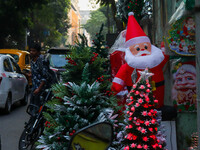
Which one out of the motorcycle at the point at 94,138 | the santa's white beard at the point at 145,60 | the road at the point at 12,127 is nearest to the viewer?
the motorcycle at the point at 94,138

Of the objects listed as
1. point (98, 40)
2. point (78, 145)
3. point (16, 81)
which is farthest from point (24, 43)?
point (78, 145)

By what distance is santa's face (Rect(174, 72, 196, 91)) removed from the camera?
5.18 meters

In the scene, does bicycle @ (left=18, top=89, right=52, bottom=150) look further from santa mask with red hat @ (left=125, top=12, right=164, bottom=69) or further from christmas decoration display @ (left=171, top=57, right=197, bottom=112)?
christmas decoration display @ (left=171, top=57, right=197, bottom=112)

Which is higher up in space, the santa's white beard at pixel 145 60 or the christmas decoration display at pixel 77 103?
the santa's white beard at pixel 145 60

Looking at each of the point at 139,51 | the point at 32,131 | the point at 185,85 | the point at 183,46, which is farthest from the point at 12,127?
the point at 183,46

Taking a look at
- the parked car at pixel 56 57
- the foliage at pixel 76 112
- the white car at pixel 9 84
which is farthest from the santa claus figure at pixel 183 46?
the parked car at pixel 56 57

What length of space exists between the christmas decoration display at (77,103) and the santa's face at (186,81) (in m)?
1.40

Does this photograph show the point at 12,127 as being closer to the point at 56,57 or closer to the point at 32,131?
the point at 32,131

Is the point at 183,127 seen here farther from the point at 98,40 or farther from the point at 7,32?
the point at 7,32

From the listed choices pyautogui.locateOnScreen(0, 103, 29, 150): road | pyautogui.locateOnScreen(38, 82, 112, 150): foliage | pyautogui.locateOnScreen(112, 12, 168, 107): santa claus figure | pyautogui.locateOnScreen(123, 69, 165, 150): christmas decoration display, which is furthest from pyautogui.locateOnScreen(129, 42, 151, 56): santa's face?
pyautogui.locateOnScreen(0, 103, 29, 150): road

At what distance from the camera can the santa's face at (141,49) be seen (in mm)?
5143

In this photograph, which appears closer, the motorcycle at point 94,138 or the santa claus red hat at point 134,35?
the motorcycle at point 94,138

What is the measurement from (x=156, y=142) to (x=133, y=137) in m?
0.24

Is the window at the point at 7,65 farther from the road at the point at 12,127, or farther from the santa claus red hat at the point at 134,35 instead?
the santa claus red hat at the point at 134,35
